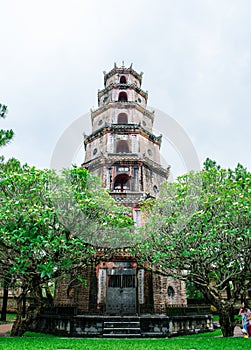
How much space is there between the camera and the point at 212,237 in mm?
11922

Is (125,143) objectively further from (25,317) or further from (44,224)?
(25,317)

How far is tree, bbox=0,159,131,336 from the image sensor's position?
1180 cm

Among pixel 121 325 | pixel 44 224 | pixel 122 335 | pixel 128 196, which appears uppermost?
pixel 128 196

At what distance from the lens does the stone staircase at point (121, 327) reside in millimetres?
14680

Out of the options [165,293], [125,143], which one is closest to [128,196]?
[125,143]

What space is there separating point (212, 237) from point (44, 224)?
275 inches

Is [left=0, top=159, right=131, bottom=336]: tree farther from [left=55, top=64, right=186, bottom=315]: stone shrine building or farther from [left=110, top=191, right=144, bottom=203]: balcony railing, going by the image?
[left=110, top=191, right=144, bottom=203]: balcony railing

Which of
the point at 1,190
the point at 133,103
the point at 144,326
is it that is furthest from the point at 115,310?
the point at 133,103

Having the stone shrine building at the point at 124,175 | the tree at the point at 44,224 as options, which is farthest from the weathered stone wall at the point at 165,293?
the tree at the point at 44,224

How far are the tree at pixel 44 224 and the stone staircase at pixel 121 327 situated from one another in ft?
11.6

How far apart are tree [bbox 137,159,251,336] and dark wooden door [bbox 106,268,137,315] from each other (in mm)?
5465

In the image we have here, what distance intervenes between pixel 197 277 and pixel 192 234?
87.7 inches

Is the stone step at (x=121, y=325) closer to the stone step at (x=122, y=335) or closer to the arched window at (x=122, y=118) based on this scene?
the stone step at (x=122, y=335)

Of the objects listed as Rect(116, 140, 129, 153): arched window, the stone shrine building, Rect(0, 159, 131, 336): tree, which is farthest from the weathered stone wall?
Rect(116, 140, 129, 153): arched window
